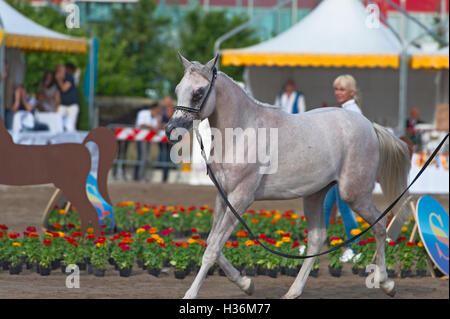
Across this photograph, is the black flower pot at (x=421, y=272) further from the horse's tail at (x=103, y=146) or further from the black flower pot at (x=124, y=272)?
the horse's tail at (x=103, y=146)

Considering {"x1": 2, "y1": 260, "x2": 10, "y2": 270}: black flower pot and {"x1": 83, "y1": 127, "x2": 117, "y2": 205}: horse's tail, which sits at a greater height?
{"x1": 83, "y1": 127, "x2": 117, "y2": 205}: horse's tail

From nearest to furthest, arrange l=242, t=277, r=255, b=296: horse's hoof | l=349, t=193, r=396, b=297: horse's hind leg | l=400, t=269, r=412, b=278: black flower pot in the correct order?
l=242, t=277, r=255, b=296: horse's hoof < l=349, t=193, r=396, b=297: horse's hind leg < l=400, t=269, r=412, b=278: black flower pot

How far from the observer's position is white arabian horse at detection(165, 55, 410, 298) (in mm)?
6848

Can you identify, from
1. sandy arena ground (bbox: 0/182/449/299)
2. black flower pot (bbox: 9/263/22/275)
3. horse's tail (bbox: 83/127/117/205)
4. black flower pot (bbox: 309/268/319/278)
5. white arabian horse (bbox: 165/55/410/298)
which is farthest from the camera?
horse's tail (bbox: 83/127/117/205)

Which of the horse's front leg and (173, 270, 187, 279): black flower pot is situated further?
(173, 270, 187, 279): black flower pot

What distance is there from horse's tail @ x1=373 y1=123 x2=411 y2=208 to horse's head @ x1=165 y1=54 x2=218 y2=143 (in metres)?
2.17

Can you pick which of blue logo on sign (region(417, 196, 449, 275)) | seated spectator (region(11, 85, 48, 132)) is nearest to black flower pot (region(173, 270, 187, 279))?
blue logo on sign (region(417, 196, 449, 275))

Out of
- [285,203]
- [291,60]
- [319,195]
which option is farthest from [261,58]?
[319,195]

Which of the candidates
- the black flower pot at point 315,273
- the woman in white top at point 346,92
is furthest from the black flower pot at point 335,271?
the woman in white top at point 346,92

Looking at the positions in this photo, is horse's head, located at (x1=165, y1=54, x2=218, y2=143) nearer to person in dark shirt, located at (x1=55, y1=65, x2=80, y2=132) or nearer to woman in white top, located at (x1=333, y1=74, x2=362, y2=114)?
woman in white top, located at (x1=333, y1=74, x2=362, y2=114)

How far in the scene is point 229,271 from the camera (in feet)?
24.4

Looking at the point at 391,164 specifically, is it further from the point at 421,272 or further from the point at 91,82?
the point at 91,82

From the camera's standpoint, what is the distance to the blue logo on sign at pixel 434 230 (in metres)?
9.34

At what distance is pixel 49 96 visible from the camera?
2055cm
